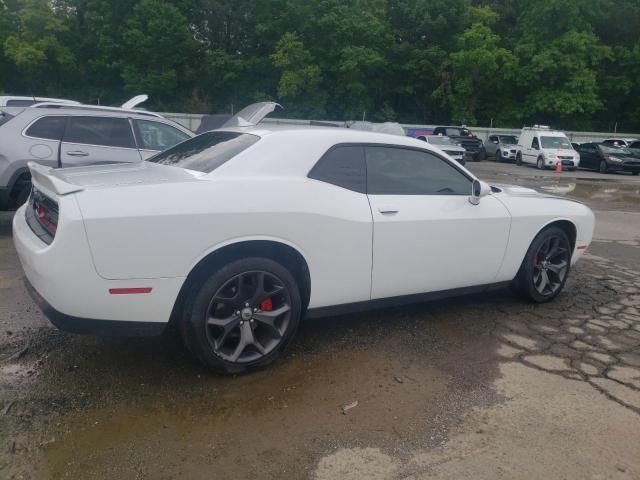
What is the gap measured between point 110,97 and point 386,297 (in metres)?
44.9

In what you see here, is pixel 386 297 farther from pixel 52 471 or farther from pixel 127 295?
pixel 52 471

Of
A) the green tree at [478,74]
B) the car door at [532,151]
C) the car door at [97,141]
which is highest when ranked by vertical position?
the green tree at [478,74]

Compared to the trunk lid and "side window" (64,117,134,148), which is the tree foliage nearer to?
"side window" (64,117,134,148)

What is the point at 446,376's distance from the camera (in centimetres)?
362

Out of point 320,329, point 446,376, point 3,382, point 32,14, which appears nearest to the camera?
point 3,382

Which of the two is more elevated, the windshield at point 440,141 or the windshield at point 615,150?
the windshield at point 440,141

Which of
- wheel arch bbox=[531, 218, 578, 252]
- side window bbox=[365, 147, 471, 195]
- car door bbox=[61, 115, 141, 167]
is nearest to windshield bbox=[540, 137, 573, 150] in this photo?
wheel arch bbox=[531, 218, 578, 252]

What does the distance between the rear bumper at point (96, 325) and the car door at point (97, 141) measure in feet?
14.4

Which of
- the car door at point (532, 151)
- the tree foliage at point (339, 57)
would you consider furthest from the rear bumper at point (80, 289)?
the tree foliage at point (339, 57)

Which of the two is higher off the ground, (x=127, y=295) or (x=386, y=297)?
(x=127, y=295)

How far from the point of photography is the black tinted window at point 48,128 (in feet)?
22.7

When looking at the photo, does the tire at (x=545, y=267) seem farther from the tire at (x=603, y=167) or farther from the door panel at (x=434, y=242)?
the tire at (x=603, y=167)

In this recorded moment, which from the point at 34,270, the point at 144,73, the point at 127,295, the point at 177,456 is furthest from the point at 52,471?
the point at 144,73

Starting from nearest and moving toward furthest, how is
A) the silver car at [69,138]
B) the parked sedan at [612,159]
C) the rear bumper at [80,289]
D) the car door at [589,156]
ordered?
the rear bumper at [80,289]
the silver car at [69,138]
the parked sedan at [612,159]
the car door at [589,156]
